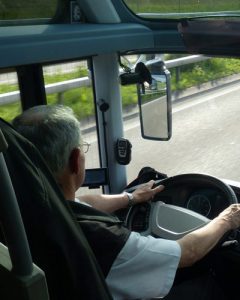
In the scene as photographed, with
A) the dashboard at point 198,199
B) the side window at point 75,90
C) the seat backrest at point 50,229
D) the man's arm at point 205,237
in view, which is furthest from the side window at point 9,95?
the seat backrest at point 50,229

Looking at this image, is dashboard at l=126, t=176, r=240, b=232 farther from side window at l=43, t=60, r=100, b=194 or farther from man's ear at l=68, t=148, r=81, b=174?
man's ear at l=68, t=148, r=81, b=174

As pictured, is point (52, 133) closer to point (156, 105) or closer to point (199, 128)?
point (156, 105)

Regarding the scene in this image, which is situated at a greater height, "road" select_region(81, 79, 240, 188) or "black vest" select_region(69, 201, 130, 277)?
"black vest" select_region(69, 201, 130, 277)

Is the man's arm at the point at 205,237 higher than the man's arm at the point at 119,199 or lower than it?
higher

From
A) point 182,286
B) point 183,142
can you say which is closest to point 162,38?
point 183,142

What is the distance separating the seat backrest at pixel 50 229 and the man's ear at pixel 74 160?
44 centimetres

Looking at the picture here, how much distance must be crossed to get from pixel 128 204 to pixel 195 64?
0.90m

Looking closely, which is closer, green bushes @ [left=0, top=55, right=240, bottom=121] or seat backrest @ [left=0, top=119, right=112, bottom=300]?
seat backrest @ [left=0, top=119, right=112, bottom=300]

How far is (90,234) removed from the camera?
5.59 ft

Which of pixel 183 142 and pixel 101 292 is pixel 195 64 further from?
pixel 101 292

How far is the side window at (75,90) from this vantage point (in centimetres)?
284

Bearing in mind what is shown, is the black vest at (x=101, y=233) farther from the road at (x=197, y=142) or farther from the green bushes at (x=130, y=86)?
the road at (x=197, y=142)

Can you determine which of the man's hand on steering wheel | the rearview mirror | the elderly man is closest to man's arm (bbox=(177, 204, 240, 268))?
the elderly man

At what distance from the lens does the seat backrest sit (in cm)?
130
